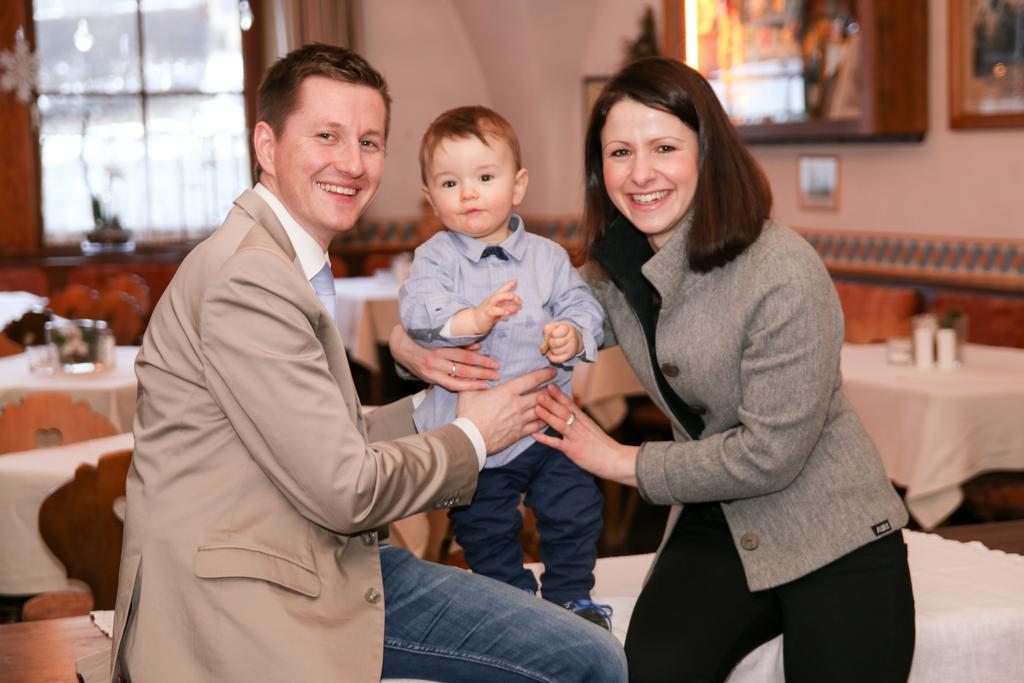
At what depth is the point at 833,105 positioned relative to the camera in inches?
276

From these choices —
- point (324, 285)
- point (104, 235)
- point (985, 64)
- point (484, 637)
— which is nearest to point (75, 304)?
point (104, 235)

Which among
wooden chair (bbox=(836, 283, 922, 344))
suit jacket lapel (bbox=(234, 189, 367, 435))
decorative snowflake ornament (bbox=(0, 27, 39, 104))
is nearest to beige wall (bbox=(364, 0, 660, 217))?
decorative snowflake ornament (bbox=(0, 27, 39, 104))

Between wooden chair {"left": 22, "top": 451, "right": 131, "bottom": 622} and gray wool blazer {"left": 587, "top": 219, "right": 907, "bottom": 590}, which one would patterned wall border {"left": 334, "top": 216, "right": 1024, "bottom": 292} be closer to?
wooden chair {"left": 22, "top": 451, "right": 131, "bottom": 622}

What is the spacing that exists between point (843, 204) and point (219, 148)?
5.61 meters

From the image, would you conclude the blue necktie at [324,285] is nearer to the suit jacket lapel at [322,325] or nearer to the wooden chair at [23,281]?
the suit jacket lapel at [322,325]

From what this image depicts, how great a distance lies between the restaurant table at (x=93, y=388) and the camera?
16.1 feet

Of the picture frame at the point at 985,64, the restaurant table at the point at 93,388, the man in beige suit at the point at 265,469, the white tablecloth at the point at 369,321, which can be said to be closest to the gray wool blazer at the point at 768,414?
the man in beige suit at the point at 265,469

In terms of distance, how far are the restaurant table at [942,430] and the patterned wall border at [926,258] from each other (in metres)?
1.82

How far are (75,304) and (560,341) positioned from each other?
208 inches

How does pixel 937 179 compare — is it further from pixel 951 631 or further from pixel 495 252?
pixel 495 252

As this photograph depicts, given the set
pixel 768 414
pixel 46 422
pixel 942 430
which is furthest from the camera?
pixel 942 430

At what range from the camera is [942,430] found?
4.35 meters

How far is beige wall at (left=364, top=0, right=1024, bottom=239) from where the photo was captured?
7234 millimetres

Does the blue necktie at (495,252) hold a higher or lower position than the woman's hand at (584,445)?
higher
